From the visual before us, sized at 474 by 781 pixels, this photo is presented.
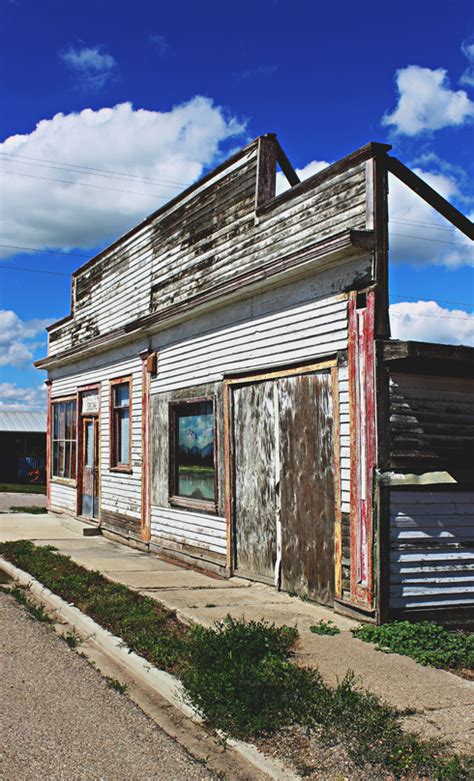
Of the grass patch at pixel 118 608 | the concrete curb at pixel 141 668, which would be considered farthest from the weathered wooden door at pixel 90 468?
the concrete curb at pixel 141 668

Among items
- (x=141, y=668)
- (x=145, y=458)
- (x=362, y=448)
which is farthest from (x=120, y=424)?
(x=141, y=668)

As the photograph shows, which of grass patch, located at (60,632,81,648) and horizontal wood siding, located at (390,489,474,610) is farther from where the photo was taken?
horizontal wood siding, located at (390,489,474,610)

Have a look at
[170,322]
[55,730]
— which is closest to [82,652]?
[55,730]

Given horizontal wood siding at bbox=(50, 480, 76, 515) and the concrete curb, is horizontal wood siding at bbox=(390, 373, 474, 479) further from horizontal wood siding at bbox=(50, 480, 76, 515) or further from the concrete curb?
horizontal wood siding at bbox=(50, 480, 76, 515)

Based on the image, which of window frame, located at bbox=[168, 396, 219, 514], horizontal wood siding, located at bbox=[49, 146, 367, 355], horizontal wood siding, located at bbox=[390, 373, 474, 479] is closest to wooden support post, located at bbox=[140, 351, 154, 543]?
window frame, located at bbox=[168, 396, 219, 514]

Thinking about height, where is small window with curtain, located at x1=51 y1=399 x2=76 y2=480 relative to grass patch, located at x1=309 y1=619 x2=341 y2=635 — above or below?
above

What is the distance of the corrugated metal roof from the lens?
37.2 meters

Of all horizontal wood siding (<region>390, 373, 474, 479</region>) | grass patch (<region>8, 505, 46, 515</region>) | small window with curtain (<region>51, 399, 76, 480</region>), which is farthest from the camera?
grass patch (<region>8, 505, 46, 515</region>)

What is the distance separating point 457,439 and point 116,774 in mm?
5054

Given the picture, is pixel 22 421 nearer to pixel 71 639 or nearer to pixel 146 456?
pixel 146 456

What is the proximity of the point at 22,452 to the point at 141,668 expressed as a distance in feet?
109

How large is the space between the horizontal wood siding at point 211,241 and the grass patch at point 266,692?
13.8 ft

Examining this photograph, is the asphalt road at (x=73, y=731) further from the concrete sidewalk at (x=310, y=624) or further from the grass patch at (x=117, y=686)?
the concrete sidewalk at (x=310, y=624)

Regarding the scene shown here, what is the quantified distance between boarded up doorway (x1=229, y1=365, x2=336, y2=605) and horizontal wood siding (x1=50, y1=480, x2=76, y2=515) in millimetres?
8884
